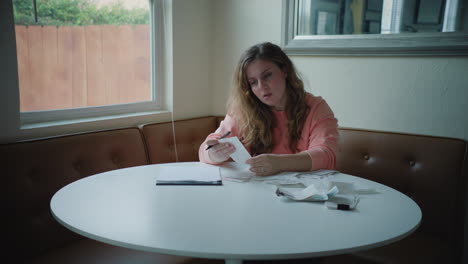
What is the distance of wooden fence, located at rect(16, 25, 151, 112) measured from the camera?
2.04m

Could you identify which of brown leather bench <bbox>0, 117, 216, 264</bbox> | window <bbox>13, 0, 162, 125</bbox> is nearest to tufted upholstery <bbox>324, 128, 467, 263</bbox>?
brown leather bench <bbox>0, 117, 216, 264</bbox>

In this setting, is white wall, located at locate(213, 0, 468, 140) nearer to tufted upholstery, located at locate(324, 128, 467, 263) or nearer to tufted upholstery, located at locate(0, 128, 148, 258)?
tufted upholstery, located at locate(324, 128, 467, 263)

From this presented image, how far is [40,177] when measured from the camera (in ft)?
5.74

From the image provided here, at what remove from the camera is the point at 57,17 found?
2.13 meters

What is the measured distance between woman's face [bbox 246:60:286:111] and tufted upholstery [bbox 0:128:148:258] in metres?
0.77

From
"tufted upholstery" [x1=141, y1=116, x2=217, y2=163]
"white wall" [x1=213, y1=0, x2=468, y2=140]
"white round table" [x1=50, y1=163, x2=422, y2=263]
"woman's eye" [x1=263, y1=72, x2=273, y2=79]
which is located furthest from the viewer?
"tufted upholstery" [x1=141, y1=116, x2=217, y2=163]

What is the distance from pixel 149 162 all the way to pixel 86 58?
0.66 meters

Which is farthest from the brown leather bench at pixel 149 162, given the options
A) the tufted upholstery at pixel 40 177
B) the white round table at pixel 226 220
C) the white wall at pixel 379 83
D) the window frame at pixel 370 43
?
the window frame at pixel 370 43

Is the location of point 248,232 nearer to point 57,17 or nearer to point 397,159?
point 397,159

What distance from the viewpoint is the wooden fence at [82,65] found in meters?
2.04

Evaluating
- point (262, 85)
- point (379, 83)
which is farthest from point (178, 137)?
point (379, 83)

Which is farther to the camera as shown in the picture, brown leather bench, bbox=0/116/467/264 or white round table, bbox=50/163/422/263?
brown leather bench, bbox=0/116/467/264

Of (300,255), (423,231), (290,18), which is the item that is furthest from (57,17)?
(423,231)

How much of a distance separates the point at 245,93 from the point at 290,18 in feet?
2.54
